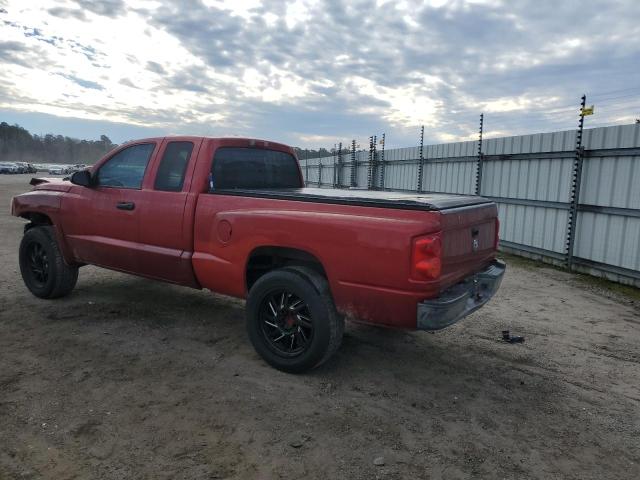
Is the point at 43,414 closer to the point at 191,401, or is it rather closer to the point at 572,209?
the point at 191,401

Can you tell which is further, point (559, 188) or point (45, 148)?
point (45, 148)

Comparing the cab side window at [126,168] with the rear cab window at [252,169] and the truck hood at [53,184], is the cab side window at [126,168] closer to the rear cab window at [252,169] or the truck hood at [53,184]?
the truck hood at [53,184]

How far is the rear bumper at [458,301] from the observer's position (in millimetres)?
3271

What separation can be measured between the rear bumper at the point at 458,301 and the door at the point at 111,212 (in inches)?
122

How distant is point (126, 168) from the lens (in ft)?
16.9

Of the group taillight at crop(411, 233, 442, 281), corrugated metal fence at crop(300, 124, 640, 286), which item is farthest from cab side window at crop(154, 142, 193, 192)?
corrugated metal fence at crop(300, 124, 640, 286)

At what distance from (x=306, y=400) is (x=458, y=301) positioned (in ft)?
4.42

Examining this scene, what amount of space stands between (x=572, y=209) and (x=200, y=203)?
23.9 ft

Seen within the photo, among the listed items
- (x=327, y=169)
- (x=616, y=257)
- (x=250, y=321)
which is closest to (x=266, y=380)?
(x=250, y=321)

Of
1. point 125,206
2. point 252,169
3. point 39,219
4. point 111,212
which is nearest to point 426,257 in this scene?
point 252,169

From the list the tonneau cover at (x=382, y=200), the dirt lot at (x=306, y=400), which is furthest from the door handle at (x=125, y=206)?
the dirt lot at (x=306, y=400)

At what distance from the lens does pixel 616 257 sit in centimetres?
791

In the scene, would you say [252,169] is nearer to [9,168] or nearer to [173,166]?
[173,166]

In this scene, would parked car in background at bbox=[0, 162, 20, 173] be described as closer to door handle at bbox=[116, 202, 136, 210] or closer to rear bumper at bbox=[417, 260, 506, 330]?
door handle at bbox=[116, 202, 136, 210]
